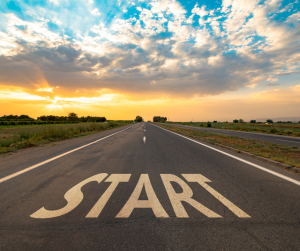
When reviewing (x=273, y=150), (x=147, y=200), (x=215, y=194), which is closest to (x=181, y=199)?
(x=147, y=200)

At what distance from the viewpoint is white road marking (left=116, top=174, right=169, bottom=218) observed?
2521 millimetres

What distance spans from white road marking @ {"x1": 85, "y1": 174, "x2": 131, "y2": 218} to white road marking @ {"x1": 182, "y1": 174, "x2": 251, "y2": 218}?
1701 millimetres

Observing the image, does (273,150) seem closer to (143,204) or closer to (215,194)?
(215,194)

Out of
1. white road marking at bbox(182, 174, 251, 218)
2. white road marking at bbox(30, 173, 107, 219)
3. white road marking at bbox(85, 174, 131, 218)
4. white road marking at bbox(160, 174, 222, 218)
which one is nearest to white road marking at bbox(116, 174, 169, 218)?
white road marking at bbox(160, 174, 222, 218)

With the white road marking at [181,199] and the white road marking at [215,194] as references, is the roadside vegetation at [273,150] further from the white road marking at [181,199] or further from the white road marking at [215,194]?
the white road marking at [181,199]

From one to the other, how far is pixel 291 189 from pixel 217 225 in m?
2.46

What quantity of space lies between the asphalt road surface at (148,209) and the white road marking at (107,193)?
2 centimetres

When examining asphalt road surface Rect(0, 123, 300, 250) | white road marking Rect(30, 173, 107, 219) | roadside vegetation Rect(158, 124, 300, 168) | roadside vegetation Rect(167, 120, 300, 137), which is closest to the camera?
asphalt road surface Rect(0, 123, 300, 250)

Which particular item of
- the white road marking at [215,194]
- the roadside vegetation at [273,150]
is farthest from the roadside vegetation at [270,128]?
the white road marking at [215,194]

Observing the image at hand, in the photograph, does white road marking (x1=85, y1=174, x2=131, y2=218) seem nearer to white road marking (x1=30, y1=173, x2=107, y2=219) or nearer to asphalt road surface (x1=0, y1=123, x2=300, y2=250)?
asphalt road surface (x1=0, y1=123, x2=300, y2=250)

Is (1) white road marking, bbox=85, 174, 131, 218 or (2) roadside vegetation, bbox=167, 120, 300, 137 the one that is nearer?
(1) white road marking, bbox=85, 174, 131, 218

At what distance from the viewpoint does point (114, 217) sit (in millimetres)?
2438

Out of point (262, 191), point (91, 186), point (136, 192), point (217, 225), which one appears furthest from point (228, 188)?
point (91, 186)

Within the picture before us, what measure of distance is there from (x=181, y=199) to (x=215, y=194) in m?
0.78
